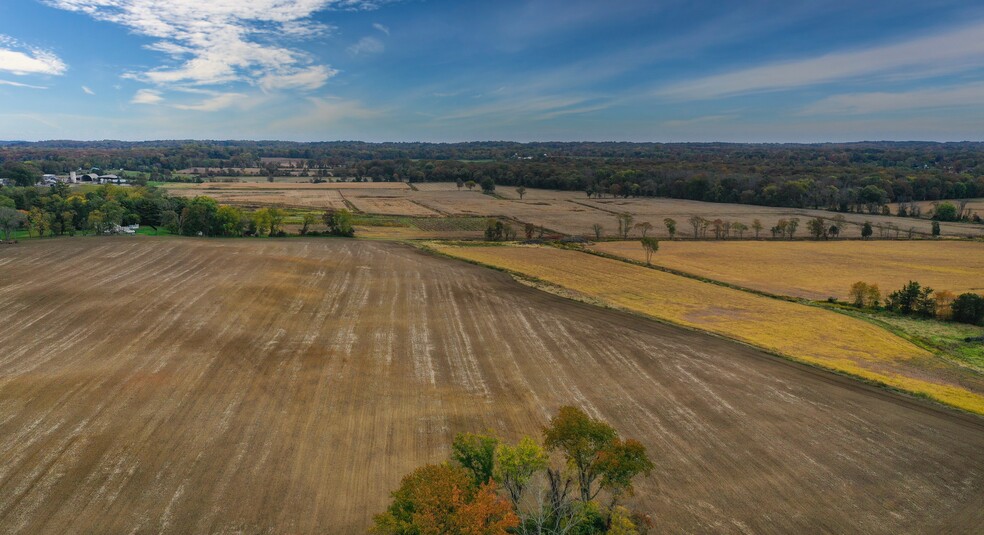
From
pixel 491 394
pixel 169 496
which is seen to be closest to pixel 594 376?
pixel 491 394

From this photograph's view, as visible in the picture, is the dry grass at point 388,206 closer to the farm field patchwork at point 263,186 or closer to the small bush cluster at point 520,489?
the farm field patchwork at point 263,186

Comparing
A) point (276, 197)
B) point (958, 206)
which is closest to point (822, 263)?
point (958, 206)

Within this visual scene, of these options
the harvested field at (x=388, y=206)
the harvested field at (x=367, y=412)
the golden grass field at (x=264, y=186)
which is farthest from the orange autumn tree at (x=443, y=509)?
the golden grass field at (x=264, y=186)

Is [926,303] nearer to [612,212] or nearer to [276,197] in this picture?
[612,212]

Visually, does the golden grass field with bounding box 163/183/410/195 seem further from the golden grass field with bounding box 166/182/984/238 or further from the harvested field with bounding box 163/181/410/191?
the golden grass field with bounding box 166/182/984/238

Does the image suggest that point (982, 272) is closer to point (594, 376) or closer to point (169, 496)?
point (594, 376)

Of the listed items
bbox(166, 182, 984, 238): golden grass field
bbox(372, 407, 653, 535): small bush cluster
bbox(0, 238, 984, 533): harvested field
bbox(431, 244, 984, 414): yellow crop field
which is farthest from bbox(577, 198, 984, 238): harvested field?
bbox(372, 407, 653, 535): small bush cluster
